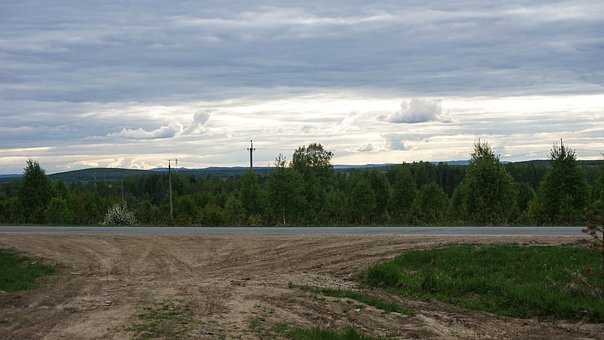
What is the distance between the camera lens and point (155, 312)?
12.2 meters

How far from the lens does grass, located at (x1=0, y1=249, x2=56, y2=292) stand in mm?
15902

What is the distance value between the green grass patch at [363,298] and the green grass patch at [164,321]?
3.25 m

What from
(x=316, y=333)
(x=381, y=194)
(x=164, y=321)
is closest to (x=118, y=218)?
(x=164, y=321)

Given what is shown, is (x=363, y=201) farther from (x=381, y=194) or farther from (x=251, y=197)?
(x=251, y=197)

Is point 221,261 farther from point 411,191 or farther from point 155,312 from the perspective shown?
point 411,191

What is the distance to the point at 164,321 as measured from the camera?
37.5 ft

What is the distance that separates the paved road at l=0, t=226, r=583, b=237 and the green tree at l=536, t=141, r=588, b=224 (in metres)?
17.7

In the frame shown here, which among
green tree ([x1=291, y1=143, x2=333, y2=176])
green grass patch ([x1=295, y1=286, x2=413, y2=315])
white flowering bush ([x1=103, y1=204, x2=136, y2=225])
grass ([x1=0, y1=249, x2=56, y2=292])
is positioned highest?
green tree ([x1=291, y1=143, x2=333, y2=176])

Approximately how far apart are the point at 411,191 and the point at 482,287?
5159 centimetres

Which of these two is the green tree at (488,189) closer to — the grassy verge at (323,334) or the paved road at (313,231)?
the paved road at (313,231)

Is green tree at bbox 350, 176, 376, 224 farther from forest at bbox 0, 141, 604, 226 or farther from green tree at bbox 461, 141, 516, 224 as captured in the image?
green tree at bbox 461, 141, 516, 224

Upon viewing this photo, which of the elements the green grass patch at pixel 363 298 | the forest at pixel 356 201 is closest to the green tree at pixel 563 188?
the forest at pixel 356 201

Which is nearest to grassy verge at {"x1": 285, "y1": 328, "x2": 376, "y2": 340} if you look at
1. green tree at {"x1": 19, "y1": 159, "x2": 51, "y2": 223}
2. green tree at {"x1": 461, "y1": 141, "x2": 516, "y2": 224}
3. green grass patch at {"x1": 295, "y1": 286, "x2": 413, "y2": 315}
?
green grass patch at {"x1": 295, "y1": 286, "x2": 413, "y2": 315}

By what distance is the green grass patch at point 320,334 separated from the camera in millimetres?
10500
